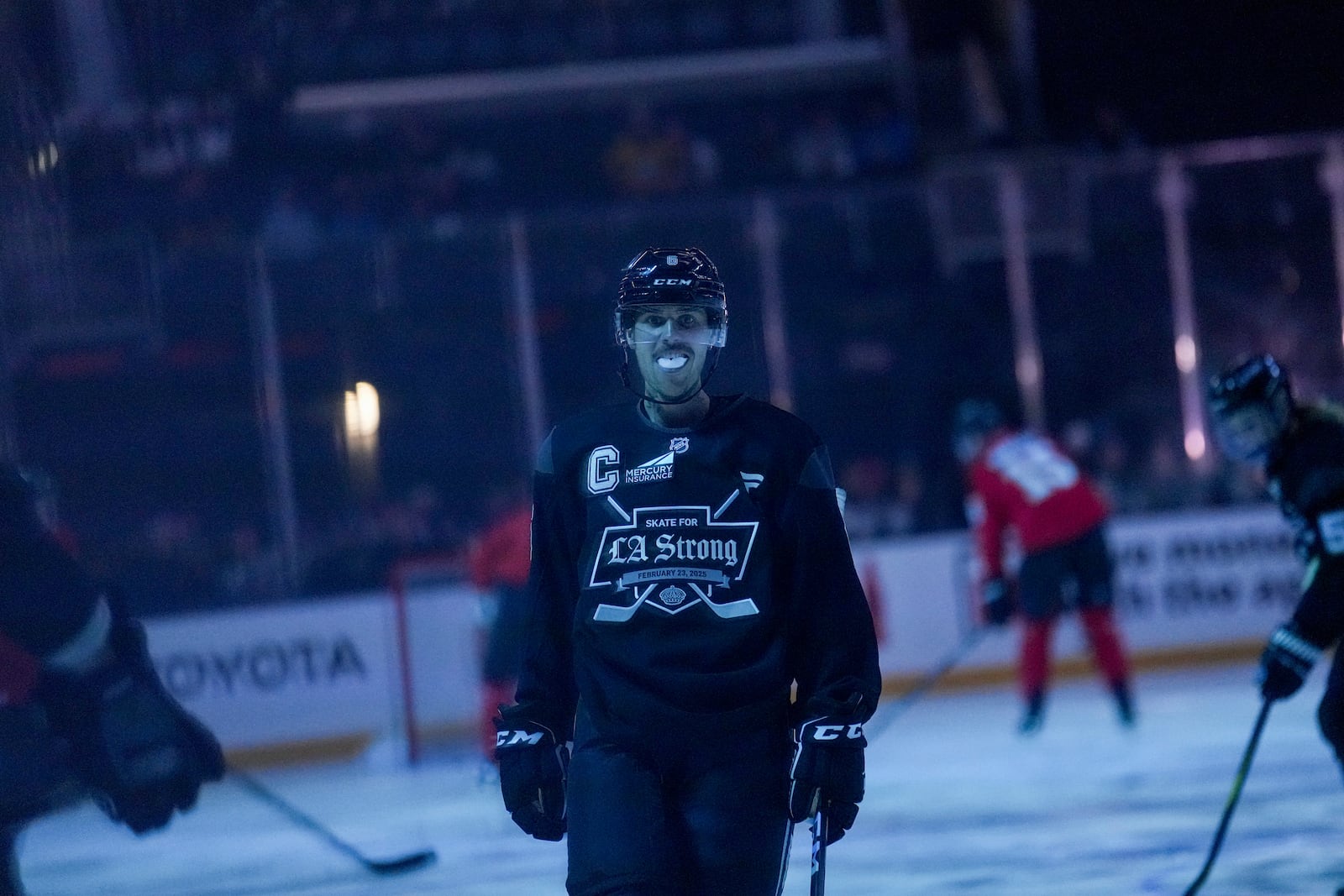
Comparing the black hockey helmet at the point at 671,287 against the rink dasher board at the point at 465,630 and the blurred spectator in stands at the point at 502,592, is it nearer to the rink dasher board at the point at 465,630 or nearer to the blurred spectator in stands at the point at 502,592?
the blurred spectator in stands at the point at 502,592

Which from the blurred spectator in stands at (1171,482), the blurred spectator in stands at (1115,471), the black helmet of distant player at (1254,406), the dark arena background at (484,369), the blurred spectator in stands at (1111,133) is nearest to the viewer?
the black helmet of distant player at (1254,406)

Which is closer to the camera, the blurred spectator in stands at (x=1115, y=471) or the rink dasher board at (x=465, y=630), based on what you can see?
the rink dasher board at (x=465, y=630)

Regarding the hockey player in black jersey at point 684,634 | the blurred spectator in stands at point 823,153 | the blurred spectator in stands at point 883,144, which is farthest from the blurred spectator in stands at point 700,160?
the hockey player in black jersey at point 684,634

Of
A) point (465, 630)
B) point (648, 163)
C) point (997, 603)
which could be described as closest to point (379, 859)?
point (997, 603)

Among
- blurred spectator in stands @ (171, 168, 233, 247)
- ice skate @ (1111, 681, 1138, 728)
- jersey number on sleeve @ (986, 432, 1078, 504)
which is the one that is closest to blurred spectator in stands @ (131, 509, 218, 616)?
blurred spectator in stands @ (171, 168, 233, 247)

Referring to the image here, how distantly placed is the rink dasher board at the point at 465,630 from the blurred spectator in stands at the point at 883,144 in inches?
164

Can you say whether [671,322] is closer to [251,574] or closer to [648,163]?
[251,574]

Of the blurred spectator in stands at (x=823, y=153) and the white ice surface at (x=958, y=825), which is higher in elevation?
the blurred spectator in stands at (x=823, y=153)

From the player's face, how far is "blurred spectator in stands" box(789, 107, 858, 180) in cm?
1034

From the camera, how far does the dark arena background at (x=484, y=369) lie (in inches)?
307

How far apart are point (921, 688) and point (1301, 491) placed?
147 inches

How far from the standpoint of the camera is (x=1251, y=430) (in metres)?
3.80

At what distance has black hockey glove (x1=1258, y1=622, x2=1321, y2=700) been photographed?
370 centimetres

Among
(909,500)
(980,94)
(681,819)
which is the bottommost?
(909,500)
